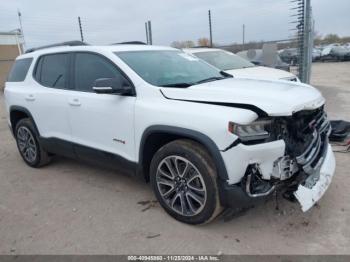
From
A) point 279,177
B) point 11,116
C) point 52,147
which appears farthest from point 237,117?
point 11,116

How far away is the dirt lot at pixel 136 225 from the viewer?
3129 mm

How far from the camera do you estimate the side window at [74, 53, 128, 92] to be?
13.1 ft

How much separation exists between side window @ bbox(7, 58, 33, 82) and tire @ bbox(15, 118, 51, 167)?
0.66 m

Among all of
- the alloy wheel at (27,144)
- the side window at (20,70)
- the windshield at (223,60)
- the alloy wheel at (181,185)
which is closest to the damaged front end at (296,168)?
the alloy wheel at (181,185)

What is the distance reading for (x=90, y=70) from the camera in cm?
422

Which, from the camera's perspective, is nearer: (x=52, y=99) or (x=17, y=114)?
(x=52, y=99)

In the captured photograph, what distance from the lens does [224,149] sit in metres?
2.96

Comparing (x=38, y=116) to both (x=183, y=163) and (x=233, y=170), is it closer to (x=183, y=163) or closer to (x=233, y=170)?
(x=183, y=163)

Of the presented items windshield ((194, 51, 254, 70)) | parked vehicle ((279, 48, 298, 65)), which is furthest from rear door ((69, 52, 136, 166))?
parked vehicle ((279, 48, 298, 65))

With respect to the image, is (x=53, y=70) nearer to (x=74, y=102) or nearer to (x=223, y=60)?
(x=74, y=102)

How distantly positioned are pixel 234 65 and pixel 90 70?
15.6 ft

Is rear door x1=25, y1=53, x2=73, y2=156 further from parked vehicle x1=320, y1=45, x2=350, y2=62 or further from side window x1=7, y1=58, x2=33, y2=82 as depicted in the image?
parked vehicle x1=320, y1=45, x2=350, y2=62

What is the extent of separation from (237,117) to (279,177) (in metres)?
0.69

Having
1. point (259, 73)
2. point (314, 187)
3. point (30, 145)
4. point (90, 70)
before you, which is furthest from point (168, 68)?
point (259, 73)
